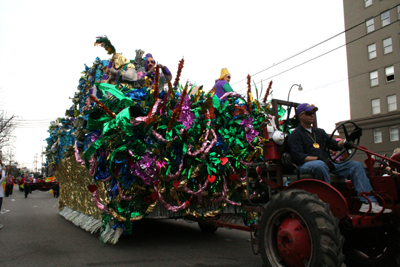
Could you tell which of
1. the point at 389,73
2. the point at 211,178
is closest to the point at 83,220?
the point at 211,178

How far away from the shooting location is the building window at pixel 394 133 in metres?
24.1

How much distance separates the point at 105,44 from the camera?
6613 mm

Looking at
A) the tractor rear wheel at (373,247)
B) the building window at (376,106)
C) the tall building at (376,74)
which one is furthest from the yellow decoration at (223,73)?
the building window at (376,106)

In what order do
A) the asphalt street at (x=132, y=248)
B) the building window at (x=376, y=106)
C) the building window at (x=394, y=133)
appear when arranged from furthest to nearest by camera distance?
the building window at (x=376, y=106) → the building window at (x=394, y=133) → the asphalt street at (x=132, y=248)

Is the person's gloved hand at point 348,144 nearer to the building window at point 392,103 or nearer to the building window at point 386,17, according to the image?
the building window at point 392,103

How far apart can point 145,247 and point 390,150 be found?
24486 millimetres

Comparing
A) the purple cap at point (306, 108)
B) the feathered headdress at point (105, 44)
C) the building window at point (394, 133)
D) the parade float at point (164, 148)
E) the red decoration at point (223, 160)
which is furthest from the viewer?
the building window at point (394, 133)

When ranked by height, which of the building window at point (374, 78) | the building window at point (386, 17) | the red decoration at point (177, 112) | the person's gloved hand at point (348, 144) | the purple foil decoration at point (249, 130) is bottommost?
the person's gloved hand at point (348, 144)

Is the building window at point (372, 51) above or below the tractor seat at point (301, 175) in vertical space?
above

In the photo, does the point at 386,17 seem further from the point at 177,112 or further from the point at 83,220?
the point at 83,220

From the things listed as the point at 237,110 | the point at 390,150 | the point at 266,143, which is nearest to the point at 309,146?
the point at 266,143

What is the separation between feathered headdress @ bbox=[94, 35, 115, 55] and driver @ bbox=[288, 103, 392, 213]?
4346mm

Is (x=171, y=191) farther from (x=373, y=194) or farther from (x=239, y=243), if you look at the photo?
(x=373, y=194)

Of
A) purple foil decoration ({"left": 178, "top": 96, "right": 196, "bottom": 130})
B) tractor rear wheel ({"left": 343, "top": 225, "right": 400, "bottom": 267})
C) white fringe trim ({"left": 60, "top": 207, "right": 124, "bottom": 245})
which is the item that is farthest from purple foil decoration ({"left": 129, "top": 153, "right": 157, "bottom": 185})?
tractor rear wheel ({"left": 343, "top": 225, "right": 400, "bottom": 267})
